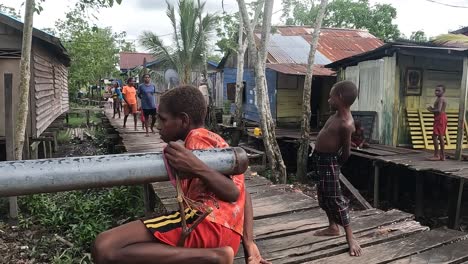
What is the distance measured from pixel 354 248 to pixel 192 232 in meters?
2.15

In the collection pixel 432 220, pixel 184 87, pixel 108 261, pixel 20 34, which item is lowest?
pixel 432 220

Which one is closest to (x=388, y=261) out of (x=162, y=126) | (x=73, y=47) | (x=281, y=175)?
(x=162, y=126)

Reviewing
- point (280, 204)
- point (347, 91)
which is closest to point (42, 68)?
point (280, 204)

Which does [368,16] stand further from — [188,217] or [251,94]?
[188,217]

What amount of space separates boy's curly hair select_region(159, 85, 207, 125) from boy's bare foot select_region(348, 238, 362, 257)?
2142 mm

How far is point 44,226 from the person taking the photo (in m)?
6.07

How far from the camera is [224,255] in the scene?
4.79 feet

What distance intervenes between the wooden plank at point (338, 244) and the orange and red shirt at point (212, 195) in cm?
159

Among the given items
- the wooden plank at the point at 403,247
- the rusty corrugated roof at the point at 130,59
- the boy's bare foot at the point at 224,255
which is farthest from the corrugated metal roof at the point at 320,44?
the rusty corrugated roof at the point at 130,59

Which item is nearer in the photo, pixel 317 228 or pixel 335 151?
pixel 335 151

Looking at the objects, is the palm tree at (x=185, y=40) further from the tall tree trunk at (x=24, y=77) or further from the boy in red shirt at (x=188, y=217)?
the boy in red shirt at (x=188, y=217)

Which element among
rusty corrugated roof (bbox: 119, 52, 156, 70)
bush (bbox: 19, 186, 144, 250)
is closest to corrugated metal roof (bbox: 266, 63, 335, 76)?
bush (bbox: 19, 186, 144, 250)

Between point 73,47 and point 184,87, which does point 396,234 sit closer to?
point 184,87

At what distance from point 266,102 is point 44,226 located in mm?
5148
